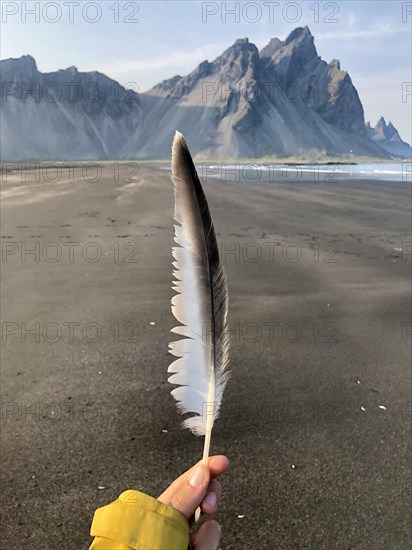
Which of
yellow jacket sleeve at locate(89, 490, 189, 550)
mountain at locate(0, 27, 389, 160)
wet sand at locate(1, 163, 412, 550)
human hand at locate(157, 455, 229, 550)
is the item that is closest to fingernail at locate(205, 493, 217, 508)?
human hand at locate(157, 455, 229, 550)

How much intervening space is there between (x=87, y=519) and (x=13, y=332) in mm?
2748

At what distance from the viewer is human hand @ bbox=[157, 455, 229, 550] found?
1181 millimetres

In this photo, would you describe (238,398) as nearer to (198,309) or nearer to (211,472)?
(198,309)

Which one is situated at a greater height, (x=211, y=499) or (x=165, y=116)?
(x=165, y=116)

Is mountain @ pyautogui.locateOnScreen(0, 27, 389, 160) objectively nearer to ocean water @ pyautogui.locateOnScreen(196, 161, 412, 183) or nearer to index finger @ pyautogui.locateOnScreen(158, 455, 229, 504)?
ocean water @ pyautogui.locateOnScreen(196, 161, 412, 183)

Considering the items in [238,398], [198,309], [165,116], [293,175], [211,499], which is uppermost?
[165,116]

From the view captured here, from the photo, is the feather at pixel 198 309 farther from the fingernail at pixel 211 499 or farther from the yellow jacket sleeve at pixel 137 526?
the yellow jacket sleeve at pixel 137 526

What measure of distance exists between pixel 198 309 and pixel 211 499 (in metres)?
0.66

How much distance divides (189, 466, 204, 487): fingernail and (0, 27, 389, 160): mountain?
11914 centimetres

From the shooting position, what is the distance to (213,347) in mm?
1661

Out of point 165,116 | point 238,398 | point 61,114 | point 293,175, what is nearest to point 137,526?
point 238,398

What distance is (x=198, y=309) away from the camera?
66.6 inches

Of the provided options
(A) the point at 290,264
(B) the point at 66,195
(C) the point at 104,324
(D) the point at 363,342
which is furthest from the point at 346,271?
(B) the point at 66,195

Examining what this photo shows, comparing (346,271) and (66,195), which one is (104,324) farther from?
(66,195)
